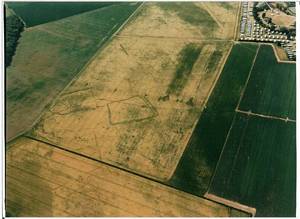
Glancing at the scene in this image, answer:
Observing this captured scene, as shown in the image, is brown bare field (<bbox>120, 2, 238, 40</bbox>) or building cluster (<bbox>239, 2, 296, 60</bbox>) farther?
brown bare field (<bbox>120, 2, 238, 40</bbox>)

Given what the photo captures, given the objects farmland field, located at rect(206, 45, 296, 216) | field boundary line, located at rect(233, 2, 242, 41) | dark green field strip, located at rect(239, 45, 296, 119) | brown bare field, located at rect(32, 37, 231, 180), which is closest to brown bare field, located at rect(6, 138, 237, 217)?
brown bare field, located at rect(32, 37, 231, 180)

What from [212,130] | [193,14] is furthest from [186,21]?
[212,130]

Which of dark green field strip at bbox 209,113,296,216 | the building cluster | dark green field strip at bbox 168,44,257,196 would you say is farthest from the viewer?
the building cluster

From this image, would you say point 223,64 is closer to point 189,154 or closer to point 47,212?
point 189,154

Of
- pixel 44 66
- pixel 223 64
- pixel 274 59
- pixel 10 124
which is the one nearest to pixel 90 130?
pixel 10 124

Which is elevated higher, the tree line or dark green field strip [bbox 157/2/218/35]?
the tree line

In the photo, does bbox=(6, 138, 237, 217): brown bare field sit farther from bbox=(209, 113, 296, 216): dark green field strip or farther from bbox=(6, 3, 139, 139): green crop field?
Answer: bbox=(6, 3, 139, 139): green crop field
